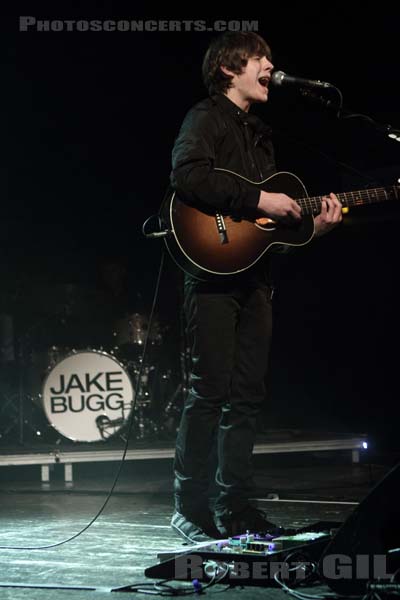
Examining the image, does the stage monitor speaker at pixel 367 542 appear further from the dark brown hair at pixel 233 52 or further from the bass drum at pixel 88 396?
the bass drum at pixel 88 396

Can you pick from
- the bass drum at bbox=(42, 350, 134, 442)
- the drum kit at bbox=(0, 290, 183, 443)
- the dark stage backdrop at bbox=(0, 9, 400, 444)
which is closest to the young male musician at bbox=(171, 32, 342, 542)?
the dark stage backdrop at bbox=(0, 9, 400, 444)

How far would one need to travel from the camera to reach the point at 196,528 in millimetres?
3078

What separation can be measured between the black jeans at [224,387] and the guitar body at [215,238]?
3.7 inches

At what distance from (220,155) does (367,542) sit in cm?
157

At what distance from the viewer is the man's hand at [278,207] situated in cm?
303

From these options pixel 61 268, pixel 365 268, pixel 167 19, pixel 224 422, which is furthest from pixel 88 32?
pixel 224 422

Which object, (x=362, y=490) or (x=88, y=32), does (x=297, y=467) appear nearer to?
(x=362, y=490)

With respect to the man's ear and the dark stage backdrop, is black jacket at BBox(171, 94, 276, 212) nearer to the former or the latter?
the man's ear

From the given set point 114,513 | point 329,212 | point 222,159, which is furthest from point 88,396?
point 329,212

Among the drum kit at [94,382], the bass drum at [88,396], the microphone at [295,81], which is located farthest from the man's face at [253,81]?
the bass drum at [88,396]

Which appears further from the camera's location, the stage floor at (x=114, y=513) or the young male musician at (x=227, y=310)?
the young male musician at (x=227, y=310)

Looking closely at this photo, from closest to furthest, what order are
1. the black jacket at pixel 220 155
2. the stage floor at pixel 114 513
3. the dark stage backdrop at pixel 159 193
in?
the stage floor at pixel 114 513
the black jacket at pixel 220 155
the dark stage backdrop at pixel 159 193

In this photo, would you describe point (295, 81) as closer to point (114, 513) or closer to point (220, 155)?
point (220, 155)

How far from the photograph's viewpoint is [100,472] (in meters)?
6.05
